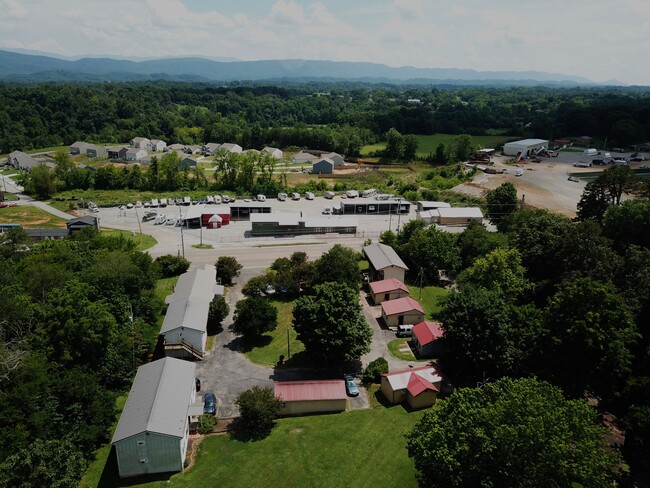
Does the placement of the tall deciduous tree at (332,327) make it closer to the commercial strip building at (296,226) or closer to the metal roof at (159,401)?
the metal roof at (159,401)

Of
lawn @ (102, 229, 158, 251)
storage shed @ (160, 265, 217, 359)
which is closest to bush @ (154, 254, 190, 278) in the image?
storage shed @ (160, 265, 217, 359)

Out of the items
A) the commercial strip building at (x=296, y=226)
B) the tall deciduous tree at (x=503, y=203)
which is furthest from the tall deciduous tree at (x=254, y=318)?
the tall deciduous tree at (x=503, y=203)

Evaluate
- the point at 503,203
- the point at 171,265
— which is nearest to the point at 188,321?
the point at 171,265

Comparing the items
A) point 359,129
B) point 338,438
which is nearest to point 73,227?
point 338,438

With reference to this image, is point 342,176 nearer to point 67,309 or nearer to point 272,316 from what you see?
point 272,316

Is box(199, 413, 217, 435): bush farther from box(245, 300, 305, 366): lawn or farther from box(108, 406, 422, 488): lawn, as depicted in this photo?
box(245, 300, 305, 366): lawn

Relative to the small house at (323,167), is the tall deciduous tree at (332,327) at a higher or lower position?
higher
